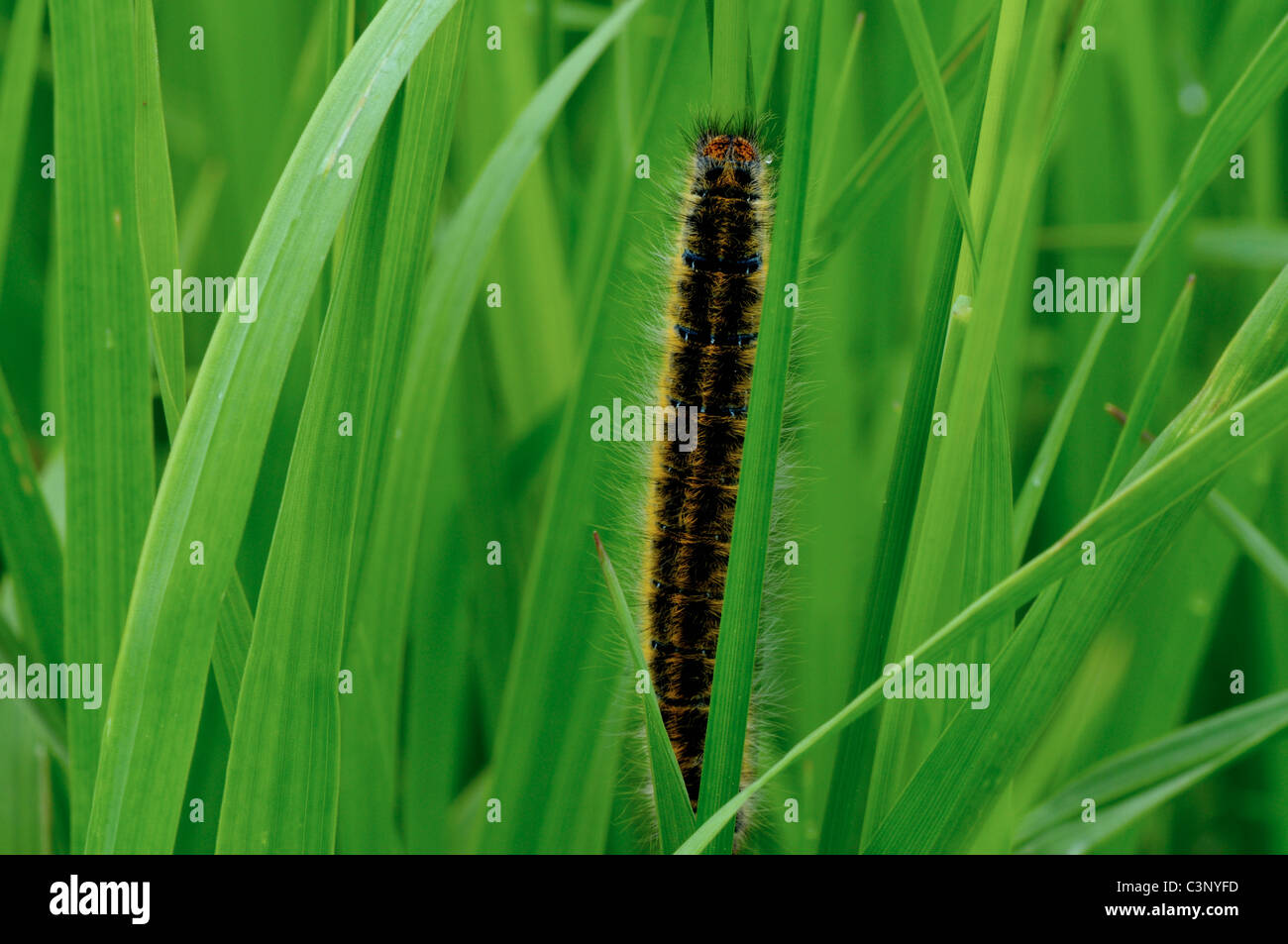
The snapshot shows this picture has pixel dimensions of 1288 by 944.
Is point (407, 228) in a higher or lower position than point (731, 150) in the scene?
lower

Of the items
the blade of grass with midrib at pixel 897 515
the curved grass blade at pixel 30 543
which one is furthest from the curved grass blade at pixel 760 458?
the curved grass blade at pixel 30 543

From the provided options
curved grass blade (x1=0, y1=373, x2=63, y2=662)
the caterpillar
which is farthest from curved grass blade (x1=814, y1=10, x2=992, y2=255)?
curved grass blade (x1=0, y1=373, x2=63, y2=662)

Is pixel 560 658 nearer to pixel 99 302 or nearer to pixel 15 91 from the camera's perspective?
pixel 99 302

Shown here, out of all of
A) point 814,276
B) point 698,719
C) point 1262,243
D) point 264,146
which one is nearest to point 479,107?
point 264,146

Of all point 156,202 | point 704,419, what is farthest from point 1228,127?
point 156,202

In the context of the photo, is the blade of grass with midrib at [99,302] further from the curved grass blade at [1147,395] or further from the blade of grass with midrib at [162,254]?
the curved grass blade at [1147,395]
